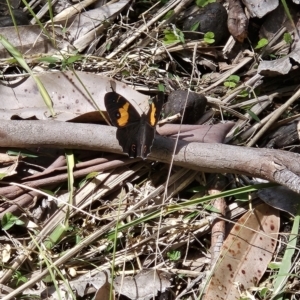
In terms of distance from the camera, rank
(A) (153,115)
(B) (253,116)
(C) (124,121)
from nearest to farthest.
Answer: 1. (A) (153,115)
2. (C) (124,121)
3. (B) (253,116)

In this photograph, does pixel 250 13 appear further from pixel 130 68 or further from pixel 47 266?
pixel 47 266

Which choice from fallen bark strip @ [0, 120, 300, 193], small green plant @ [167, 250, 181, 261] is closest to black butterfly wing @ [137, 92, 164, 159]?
fallen bark strip @ [0, 120, 300, 193]

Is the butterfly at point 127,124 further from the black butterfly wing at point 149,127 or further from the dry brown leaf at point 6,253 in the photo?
the dry brown leaf at point 6,253

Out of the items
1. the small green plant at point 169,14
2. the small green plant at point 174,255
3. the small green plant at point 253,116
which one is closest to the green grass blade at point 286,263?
the small green plant at point 174,255

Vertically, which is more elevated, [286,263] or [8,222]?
[8,222]

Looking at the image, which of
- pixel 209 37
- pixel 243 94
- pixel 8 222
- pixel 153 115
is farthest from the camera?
pixel 209 37

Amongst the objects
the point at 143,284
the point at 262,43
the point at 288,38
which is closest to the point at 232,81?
the point at 262,43

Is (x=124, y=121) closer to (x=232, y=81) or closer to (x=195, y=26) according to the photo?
(x=232, y=81)
